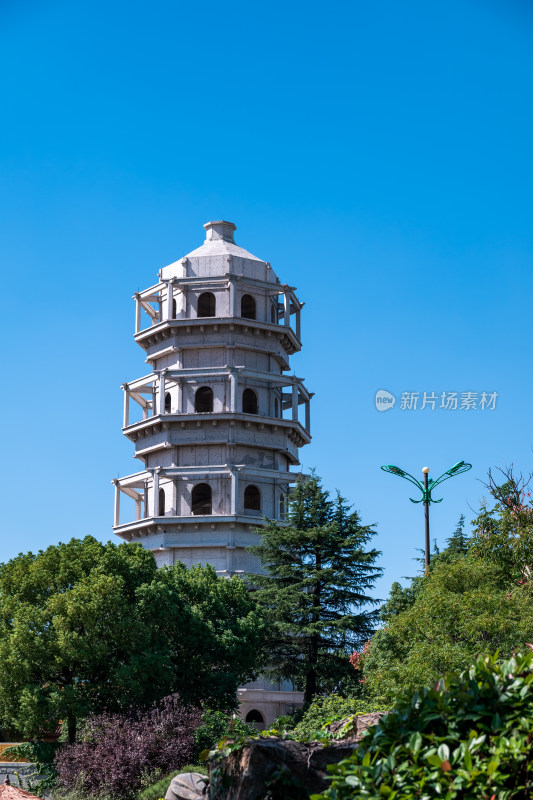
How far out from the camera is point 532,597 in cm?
2486

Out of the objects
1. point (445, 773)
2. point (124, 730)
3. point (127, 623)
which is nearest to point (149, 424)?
point (127, 623)

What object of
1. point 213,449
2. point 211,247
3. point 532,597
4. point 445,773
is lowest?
point 445,773

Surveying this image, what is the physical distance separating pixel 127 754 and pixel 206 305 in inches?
1257

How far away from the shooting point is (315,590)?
130 feet

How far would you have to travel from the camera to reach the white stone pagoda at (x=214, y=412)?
48.6 meters

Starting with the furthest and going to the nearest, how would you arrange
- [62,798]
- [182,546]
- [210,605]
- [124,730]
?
[182,546] < [210,605] < [124,730] < [62,798]

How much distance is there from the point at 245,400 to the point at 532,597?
29.5m

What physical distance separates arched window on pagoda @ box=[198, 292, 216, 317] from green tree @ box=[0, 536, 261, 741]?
19.1 meters

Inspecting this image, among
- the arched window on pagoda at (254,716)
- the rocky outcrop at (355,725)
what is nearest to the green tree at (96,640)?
the arched window on pagoda at (254,716)

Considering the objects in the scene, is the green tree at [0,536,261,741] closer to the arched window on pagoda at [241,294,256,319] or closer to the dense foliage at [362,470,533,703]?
the dense foliage at [362,470,533,703]

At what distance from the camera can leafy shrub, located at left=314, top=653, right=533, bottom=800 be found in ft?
24.3

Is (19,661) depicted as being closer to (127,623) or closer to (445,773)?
(127,623)

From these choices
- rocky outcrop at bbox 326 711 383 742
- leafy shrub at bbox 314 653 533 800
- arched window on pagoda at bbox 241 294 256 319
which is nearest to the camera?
leafy shrub at bbox 314 653 533 800

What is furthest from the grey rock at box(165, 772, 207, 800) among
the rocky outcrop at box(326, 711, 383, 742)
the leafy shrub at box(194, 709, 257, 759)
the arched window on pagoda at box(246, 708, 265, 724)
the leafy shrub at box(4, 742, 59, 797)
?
the arched window on pagoda at box(246, 708, 265, 724)
